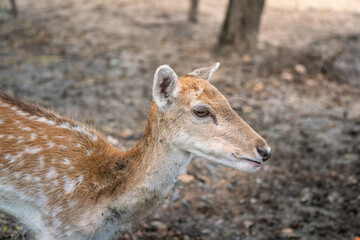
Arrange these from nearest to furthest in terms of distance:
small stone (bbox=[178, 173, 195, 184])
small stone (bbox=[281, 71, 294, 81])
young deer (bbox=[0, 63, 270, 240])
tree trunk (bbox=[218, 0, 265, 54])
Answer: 1. young deer (bbox=[0, 63, 270, 240])
2. small stone (bbox=[178, 173, 195, 184])
3. small stone (bbox=[281, 71, 294, 81])
4. tree trunk (bbox=[218, 0, 265, 54])

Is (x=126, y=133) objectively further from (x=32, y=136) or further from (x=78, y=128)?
(x=32, y=136)

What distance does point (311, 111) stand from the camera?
278 inches

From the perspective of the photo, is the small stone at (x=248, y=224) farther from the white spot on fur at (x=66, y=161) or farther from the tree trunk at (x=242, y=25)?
the tree trunk at (x=242, y=25)

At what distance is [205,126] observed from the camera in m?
3.19

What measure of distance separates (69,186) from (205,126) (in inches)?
46.5

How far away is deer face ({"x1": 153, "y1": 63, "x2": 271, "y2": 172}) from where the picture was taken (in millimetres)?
3098

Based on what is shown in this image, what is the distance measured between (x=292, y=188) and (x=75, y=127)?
3025mm

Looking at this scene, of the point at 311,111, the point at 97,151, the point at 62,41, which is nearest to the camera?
the point at 97,151

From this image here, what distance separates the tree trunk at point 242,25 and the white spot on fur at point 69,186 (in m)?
6.15

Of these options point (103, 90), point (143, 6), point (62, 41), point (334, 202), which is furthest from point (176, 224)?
point (143, 6)

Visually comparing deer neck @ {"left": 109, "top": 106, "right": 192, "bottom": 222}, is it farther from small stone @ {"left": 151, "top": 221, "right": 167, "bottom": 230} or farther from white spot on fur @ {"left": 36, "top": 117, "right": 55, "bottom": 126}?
small stone @ {"left": 151, "top": 221, "right": 167, "bottom": 230}

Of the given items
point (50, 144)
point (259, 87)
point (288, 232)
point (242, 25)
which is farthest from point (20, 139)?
point (242, 25)

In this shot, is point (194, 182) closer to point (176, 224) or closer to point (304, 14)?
point (176, 224)

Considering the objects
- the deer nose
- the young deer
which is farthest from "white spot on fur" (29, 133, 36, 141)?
the deer nose
